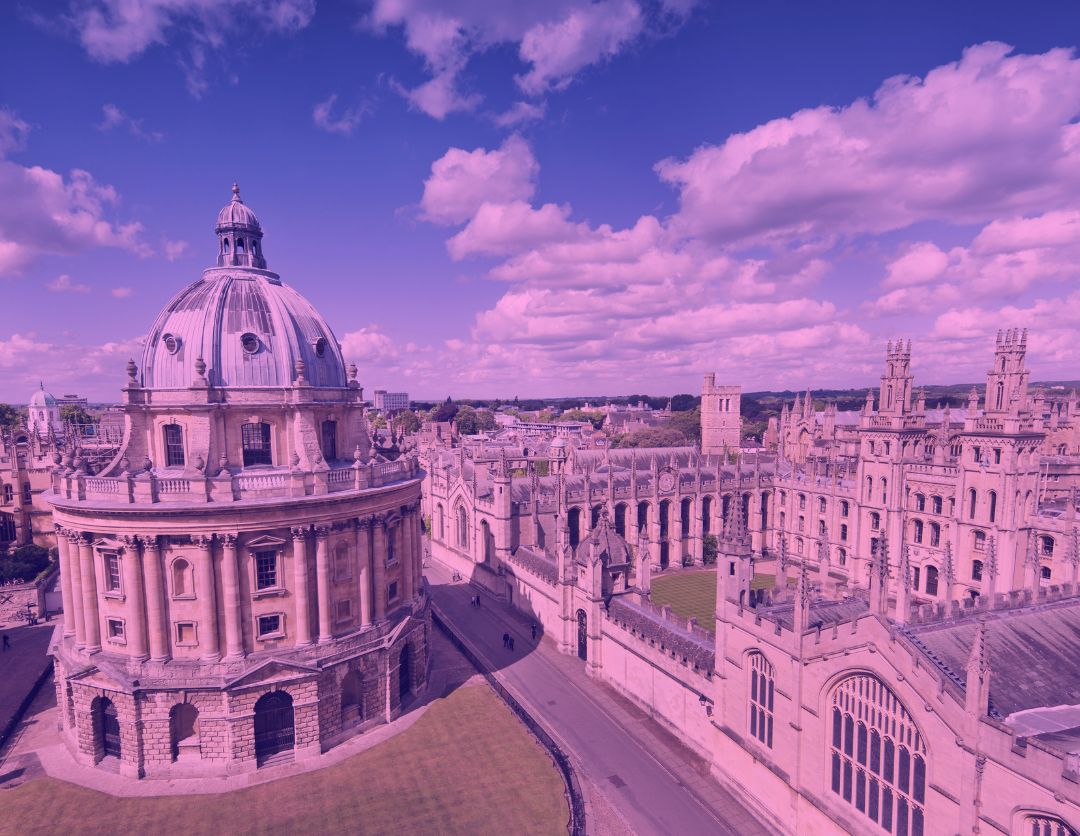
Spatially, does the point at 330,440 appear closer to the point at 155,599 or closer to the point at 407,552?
the point at 407,552

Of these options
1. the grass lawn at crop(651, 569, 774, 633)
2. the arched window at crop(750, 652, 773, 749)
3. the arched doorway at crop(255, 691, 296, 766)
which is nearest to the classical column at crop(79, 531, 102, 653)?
the arched doorway at crop(255, 691, 296, 766)

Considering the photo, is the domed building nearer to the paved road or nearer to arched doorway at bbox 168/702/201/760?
arched doorway at bbox 168/702/201/760

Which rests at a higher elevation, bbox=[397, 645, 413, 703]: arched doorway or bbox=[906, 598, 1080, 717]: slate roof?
bbox=[906, 598, 1080, 717]: slate roof

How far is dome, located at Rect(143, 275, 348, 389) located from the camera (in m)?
34.7

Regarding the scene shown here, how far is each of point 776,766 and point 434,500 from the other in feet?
177

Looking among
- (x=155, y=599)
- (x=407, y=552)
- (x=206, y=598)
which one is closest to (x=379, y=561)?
(x=407, y=552)

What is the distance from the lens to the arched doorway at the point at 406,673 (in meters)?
38.8

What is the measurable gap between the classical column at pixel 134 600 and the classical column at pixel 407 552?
14.2 metres

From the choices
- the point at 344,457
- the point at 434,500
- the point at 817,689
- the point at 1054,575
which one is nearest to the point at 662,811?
the point at 817,689

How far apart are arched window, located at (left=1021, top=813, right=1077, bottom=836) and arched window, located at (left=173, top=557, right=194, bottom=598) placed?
117ft

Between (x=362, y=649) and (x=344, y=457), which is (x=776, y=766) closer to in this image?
(x=362, y=649)

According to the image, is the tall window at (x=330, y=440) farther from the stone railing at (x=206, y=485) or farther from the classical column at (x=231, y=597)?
the classical column at (x=231, y=597)

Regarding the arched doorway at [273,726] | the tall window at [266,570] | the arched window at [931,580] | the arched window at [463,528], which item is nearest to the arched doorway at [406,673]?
the arched doorway at [273,726]

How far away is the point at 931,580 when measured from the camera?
55.3m
